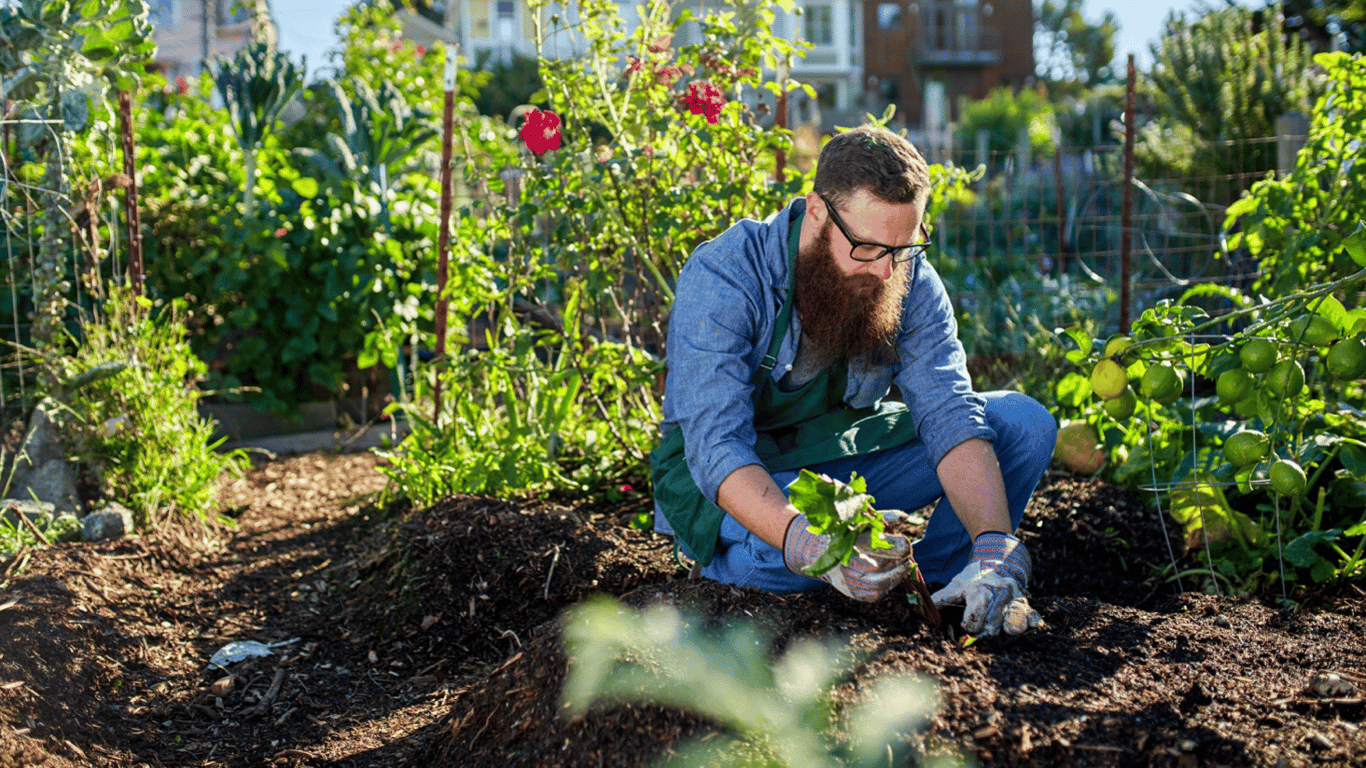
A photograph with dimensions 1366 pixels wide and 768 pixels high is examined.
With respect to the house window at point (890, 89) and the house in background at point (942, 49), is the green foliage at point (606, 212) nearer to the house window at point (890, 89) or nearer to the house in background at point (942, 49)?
the house in background at point (942, 49)

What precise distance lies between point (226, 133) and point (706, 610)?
4.74 meters

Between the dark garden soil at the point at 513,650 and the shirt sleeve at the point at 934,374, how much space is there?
43 centimetres

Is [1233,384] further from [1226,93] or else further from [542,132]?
[1226,93]

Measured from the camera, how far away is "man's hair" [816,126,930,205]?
6.10 ft

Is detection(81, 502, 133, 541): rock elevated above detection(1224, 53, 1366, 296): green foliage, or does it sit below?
below

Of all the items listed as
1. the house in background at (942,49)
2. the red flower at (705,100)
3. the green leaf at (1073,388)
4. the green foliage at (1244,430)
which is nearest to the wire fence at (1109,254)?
the green foliage at (1244,430)

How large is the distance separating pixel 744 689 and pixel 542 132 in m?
1.91

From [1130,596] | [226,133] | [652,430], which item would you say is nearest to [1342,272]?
[1130,596]

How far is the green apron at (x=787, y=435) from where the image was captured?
2.12 m

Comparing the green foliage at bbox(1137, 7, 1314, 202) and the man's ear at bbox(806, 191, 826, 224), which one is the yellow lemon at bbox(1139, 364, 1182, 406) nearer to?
the man's ear at bbox(806, 191, 826, 224)

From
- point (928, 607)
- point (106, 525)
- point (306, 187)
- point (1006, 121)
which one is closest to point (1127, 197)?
point (928, 607)

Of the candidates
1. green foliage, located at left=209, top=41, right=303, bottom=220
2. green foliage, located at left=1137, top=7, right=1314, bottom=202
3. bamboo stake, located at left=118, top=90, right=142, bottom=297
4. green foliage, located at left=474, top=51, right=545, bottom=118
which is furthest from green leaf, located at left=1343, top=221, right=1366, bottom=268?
green foliage, located at left=474, top=51, right=545, bottom=118

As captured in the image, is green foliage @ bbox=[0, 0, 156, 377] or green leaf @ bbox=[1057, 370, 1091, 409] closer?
green leaf @ bbox=[1057, 370, 1091, 409]

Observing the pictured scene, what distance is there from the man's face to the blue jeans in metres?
0.26
